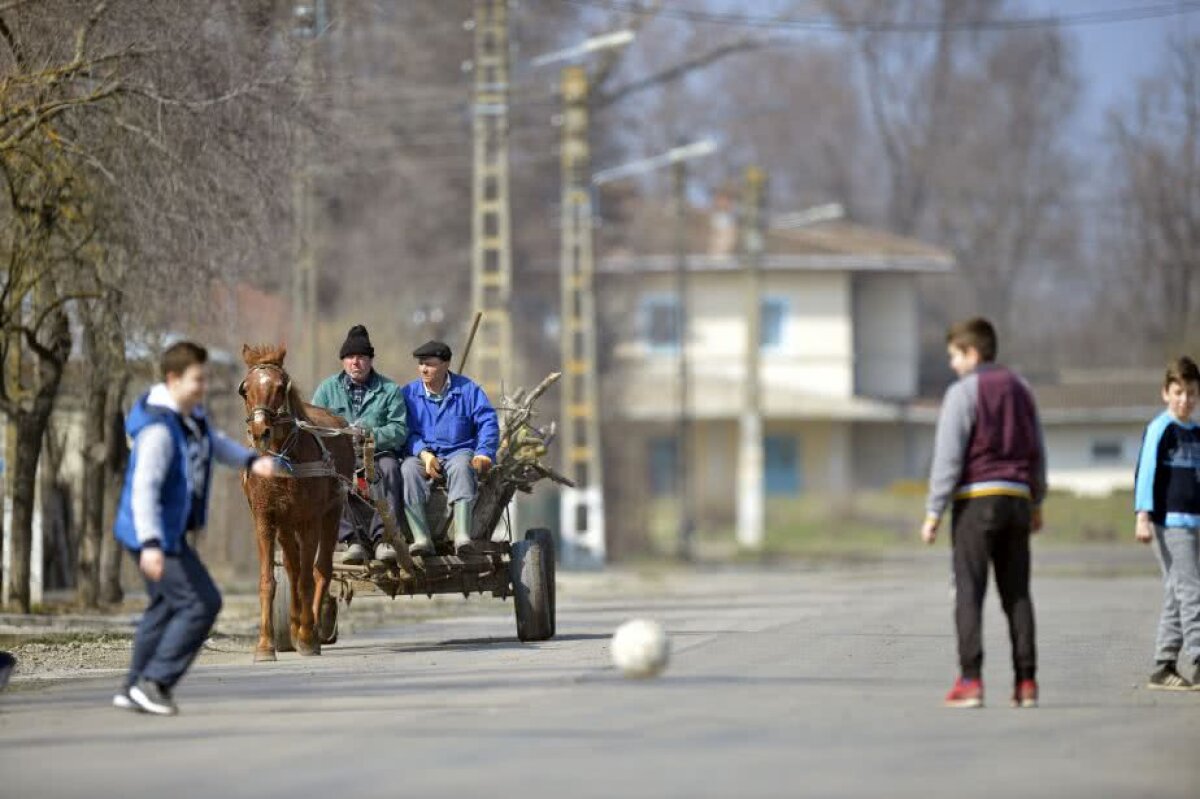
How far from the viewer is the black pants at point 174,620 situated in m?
12.4

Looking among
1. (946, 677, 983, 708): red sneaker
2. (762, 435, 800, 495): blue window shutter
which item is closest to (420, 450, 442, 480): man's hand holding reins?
(946, 677, 983, 708): red sneaker

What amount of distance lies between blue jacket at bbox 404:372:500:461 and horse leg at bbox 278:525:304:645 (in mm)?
1559

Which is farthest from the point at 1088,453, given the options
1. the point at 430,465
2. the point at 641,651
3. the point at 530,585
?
the point at 641,651

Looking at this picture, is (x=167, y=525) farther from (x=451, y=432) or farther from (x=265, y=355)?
(x=451, y=432)

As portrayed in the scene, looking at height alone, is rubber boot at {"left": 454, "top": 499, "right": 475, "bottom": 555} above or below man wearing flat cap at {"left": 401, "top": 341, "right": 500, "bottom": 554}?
below

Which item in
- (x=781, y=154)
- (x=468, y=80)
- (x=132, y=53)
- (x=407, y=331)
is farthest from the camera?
(x=781, y=154)

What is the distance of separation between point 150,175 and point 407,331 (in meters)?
29.3

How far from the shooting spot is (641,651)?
13844mm

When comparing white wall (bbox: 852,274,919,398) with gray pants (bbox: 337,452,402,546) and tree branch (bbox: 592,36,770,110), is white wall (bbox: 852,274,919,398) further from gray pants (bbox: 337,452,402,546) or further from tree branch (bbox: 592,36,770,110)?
gray pants (bbox: 337,452,402,546)

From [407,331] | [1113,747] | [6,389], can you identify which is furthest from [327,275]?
[1113,747]

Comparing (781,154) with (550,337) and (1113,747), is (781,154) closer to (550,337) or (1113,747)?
(550,337)

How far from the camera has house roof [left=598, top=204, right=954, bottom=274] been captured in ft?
237

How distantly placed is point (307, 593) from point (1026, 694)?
19.8 ft

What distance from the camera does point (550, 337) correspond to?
6900 centimetres
